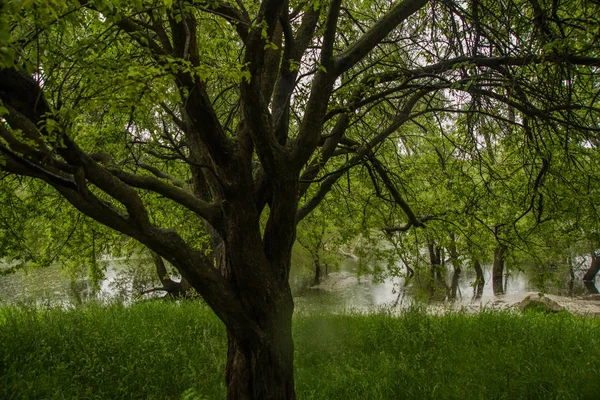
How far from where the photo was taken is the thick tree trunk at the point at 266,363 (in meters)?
3.76

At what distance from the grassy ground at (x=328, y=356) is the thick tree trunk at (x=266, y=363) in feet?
2.07

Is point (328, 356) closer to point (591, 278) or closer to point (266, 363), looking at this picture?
point (266, 363)

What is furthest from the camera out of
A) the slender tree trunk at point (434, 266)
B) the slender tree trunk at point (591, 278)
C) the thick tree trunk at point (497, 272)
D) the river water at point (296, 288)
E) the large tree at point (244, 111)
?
the slender tree trunk at point (591, 278)

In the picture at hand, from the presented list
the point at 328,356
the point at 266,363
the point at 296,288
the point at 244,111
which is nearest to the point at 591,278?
Result: the point at 296,288

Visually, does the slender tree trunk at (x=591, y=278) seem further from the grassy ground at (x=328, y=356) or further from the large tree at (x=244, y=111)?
the large tree at (x=244, y=111)

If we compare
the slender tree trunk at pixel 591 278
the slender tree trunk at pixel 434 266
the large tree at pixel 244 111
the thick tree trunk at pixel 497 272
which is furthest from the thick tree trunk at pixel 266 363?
the slender tree trunk at pixel 591 278

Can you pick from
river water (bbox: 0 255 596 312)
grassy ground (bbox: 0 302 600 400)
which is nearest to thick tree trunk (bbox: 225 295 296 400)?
grassy ground (bbox: 0 302 600 400)

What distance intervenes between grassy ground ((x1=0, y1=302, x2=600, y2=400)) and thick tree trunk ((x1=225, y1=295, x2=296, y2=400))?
63 cm

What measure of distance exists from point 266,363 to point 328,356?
313 cm

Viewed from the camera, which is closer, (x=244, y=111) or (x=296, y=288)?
(x=244, y=111)

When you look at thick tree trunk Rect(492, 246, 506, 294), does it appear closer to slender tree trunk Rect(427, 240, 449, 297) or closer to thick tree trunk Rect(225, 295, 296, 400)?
slender tree trunk Rect(427, 240, 449, 297)

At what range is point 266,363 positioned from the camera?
Answer: 12.4ft

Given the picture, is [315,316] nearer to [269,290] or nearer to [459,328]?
[459,328]

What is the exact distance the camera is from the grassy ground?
482 cm
